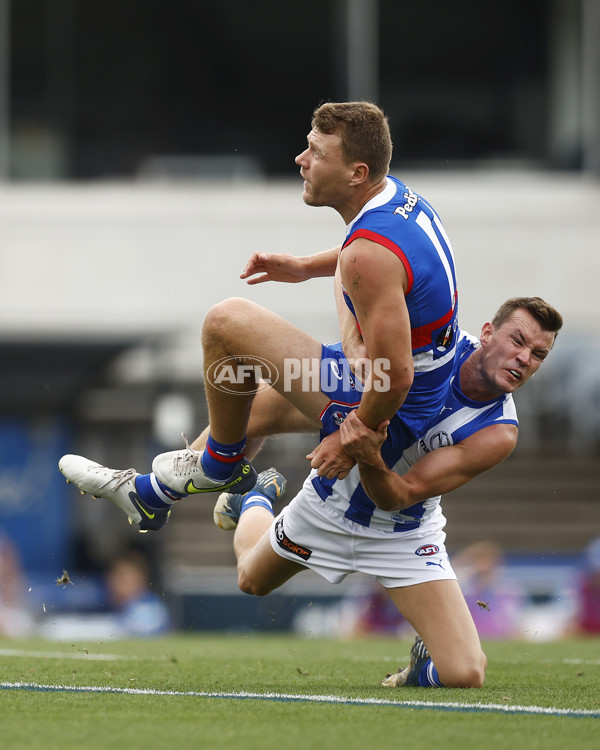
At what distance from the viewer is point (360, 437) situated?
4789mm

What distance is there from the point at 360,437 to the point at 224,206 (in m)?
10.9

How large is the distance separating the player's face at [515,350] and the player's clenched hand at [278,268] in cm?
93

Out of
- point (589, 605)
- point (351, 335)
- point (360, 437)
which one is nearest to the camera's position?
point (360, 437)

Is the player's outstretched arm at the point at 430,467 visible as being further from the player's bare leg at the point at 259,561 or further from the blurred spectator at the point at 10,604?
the blurred spectator at the point at 10,604

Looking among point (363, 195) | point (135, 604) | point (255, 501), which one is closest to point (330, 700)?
point (255, 501)

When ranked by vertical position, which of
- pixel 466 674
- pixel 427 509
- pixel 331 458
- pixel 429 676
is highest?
pixel 331 458

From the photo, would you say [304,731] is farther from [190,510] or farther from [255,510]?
[190,510]

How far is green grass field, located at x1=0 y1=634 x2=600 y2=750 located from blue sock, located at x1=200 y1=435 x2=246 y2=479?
2.82 feet

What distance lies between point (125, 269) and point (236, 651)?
8.75m

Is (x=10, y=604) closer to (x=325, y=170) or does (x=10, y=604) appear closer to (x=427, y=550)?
(x=427, y=550)

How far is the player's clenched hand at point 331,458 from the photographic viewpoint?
4.89 meters

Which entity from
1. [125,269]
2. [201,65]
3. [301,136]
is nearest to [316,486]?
[125,269]

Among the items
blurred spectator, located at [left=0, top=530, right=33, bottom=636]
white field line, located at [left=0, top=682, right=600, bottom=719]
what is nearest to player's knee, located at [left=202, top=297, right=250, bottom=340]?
white field line, located at [left=0, top=682, right=600, bottom=719]

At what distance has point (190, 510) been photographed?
648 inches
